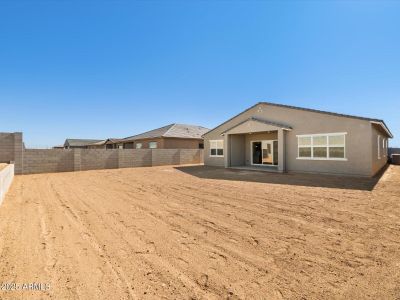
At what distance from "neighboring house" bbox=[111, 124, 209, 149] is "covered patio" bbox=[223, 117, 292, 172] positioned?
9.78m

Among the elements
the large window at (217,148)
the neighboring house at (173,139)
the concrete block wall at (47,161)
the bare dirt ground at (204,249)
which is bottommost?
the bare dirt ground at (204,249)

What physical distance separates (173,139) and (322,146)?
1784cm

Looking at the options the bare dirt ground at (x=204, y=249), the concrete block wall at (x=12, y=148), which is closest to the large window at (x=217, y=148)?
the bare dirt ground at (x=204, y=249)

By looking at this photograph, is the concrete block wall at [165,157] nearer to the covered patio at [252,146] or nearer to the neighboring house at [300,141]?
the neighboring house at [300,141]

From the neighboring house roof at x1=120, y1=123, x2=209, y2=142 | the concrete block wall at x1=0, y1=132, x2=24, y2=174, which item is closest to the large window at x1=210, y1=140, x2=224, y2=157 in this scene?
the neighboring house roof at x1=120, y1=123, x2=209, y2=142

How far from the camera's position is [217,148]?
2139 cm

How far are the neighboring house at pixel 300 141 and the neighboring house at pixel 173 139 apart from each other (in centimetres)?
791

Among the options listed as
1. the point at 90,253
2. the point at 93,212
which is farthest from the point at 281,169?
the point at 90,253

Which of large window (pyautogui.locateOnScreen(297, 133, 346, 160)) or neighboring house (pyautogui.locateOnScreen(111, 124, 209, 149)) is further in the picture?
neighboring house (pyautogui.locateOnScreen(111, 124, 209, 149))

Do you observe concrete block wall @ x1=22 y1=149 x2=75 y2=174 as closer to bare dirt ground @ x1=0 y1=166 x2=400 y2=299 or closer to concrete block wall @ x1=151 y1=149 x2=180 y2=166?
concrete block wall @ x1=151 y1=149 x2=180 y2=166

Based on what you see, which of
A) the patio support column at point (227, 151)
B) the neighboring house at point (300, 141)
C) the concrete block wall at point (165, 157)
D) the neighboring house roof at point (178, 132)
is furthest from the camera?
the neighboring house roof at point (178, 132)

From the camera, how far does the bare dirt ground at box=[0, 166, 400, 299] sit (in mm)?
2908

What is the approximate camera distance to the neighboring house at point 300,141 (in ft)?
41.1

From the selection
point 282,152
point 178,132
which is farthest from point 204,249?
point 178,132
